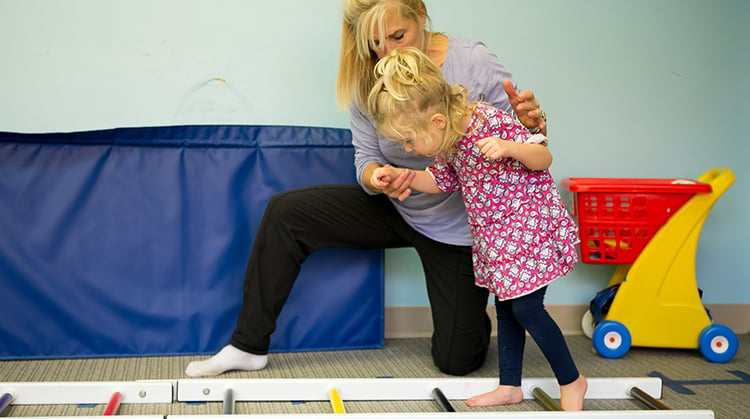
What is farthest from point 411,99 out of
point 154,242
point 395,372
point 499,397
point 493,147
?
point 154,242

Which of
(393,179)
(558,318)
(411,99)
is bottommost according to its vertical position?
(558,318)

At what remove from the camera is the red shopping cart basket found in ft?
7.83

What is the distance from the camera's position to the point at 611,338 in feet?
7.69

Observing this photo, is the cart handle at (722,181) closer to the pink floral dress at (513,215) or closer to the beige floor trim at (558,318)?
the beige floor trim at (558,318)

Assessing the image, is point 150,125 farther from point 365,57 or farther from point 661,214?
point 661,214

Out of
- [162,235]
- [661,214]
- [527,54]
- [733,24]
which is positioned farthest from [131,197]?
[733,24]

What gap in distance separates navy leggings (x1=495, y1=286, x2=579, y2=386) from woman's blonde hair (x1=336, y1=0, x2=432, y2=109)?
704 millimetres

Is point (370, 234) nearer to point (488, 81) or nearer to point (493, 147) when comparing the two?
point (488, 81)

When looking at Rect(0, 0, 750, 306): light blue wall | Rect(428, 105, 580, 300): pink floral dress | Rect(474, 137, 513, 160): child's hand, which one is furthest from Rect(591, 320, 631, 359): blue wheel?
Rect(474, 137, 513, 160): child's hand

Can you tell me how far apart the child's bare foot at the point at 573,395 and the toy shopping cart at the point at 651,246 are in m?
0.65

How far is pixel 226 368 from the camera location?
204 cm

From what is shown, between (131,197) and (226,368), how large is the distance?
62 cm

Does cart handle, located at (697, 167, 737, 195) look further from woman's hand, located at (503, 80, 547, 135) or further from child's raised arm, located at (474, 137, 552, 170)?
→ child's raised arm, located at (474, 137, 552, 170)

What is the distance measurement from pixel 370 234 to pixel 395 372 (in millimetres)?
419
